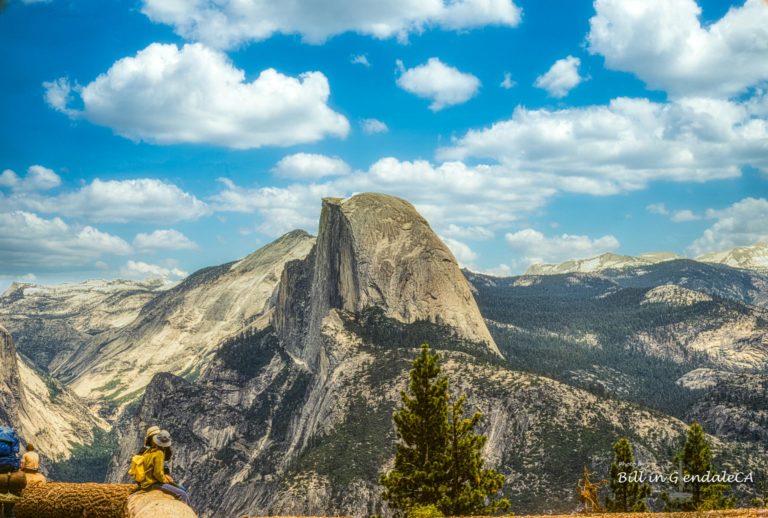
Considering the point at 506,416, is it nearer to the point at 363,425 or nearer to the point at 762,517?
the point at 363,425

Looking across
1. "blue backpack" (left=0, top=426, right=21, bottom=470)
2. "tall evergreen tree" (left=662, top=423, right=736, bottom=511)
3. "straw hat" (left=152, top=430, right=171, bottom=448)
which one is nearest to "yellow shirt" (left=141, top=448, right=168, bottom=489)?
"straw hat" (left=152, top=430, right=171, bottom=448)

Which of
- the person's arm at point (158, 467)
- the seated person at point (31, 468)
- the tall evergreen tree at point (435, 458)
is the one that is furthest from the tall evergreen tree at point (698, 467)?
the seated person at point (31, 468)

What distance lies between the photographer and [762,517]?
2189 cm

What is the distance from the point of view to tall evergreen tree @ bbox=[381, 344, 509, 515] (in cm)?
4509

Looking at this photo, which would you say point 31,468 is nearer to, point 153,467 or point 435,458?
point 153,467

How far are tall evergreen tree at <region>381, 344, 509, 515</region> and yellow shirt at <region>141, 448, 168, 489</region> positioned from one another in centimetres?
2985

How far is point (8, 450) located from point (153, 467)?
482 centimetres

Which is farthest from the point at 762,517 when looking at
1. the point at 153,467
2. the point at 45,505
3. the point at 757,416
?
the point at 757,416

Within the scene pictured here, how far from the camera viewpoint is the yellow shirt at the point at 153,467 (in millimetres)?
16391

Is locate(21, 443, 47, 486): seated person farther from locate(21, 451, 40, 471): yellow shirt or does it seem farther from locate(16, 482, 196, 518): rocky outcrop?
locate(16, 482, 196, 518): rocky outcrop

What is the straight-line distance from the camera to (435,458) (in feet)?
150

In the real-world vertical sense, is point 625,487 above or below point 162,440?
below

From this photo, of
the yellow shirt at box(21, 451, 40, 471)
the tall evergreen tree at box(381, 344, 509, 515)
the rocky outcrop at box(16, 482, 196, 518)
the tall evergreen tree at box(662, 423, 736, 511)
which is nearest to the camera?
the rocky outcrop at box(16, 482, 196, 518)

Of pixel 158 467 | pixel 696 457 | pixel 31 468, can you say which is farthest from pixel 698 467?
pixel 31 468
